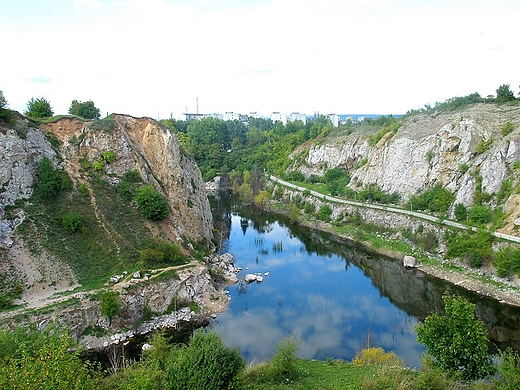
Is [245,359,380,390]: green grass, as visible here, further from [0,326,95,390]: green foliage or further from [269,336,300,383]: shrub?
[0,326,95,390]: green foliage

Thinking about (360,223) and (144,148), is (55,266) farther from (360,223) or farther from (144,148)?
(360,223)

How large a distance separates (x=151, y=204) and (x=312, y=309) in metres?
15.1

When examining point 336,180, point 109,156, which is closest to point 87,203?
point 109,156

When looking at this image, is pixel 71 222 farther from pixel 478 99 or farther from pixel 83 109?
pixel 478 99

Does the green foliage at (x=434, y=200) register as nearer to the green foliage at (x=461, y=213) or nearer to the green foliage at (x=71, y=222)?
the green foliage at (x=461, y=213)

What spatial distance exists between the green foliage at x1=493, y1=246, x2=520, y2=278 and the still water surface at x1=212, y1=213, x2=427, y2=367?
7.38 meters

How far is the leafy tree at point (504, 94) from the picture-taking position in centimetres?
5166

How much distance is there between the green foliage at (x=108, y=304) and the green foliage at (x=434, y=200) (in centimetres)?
3331

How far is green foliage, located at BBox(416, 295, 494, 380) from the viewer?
16.8m

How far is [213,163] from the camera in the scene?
88688 mm

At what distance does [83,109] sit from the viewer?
43.9m

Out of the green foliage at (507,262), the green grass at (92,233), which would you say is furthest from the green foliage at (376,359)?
the green grass at (92,233)

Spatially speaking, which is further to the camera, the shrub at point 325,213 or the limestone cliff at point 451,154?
the shrub at point 325,213

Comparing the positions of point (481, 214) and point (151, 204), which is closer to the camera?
point (151, 204)
